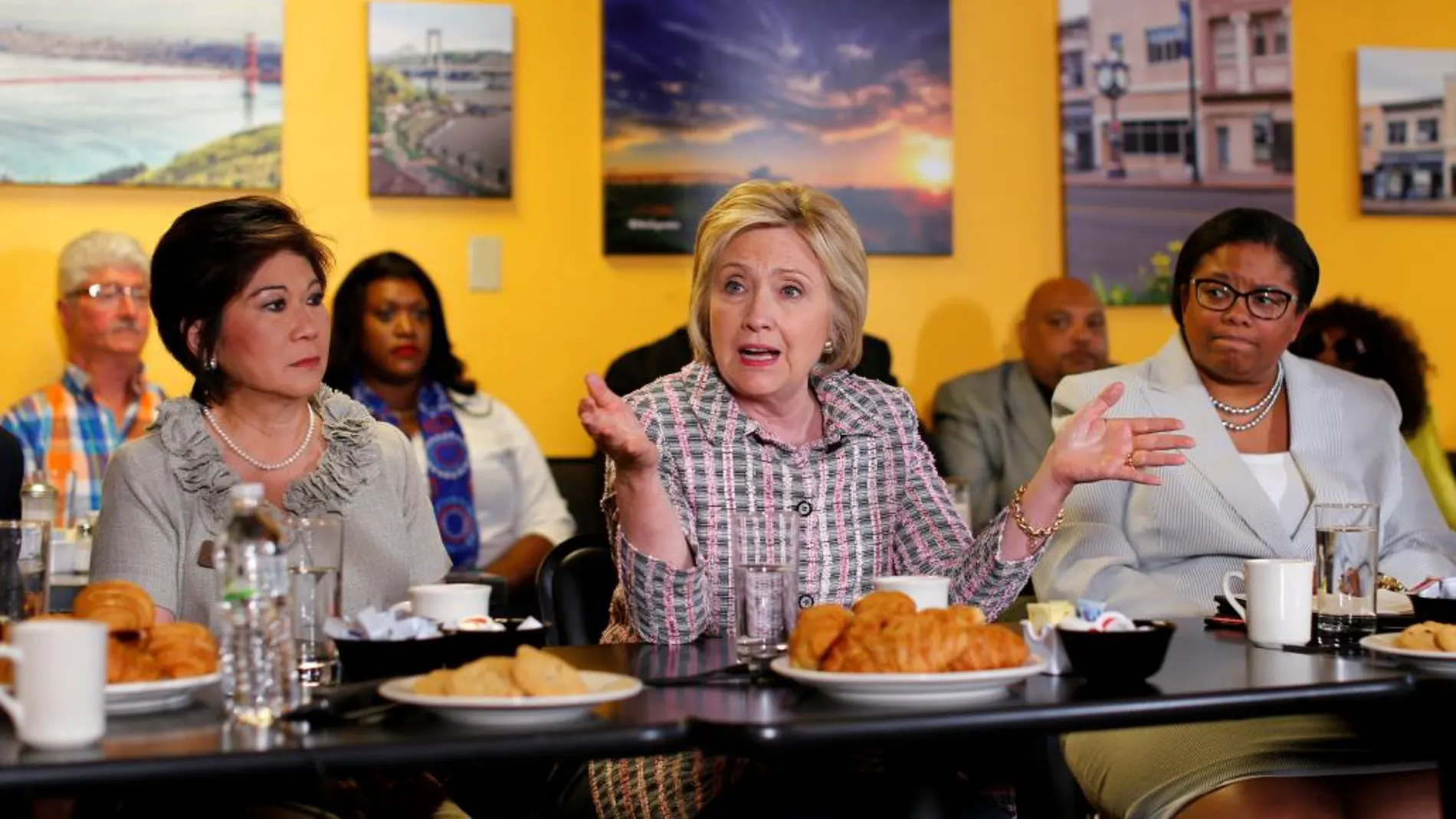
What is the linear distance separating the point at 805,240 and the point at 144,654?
4.10ft

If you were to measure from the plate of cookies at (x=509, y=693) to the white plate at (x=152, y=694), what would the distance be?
192mm

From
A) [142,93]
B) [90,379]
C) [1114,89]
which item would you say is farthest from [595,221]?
[1114,89]

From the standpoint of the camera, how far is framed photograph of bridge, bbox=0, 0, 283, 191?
4633 mm

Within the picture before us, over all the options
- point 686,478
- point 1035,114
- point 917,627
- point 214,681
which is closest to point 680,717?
point 917,627

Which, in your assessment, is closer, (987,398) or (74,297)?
(74,297)

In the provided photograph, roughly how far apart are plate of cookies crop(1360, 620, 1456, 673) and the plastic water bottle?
4.02ft

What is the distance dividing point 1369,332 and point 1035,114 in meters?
1.21

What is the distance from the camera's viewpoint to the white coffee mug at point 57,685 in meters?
1.52

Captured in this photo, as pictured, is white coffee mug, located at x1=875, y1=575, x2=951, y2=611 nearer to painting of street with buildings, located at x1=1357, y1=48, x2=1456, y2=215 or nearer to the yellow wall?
the yellow wall

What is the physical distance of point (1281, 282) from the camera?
125 inches

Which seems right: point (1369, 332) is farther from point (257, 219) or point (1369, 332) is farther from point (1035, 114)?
point (257, 219)

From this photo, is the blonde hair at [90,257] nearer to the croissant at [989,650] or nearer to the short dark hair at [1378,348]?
the short dark hair at [1378,348]

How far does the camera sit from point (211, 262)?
99.1 inches

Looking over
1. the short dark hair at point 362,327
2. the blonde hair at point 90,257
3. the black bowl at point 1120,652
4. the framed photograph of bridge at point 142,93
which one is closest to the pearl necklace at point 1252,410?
the black bowl at point 1120,652
